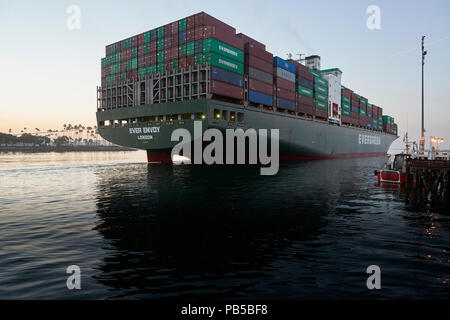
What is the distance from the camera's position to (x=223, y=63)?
45.1m

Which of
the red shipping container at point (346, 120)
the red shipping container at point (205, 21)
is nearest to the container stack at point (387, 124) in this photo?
the red shipping container at point (346, 120)

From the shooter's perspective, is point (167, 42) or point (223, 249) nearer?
point (223, 249)

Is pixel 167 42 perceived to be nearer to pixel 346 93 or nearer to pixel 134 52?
pixel 134 52

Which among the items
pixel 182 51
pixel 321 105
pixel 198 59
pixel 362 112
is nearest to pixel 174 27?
pixel 182 51

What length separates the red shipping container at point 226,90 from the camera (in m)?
43.2

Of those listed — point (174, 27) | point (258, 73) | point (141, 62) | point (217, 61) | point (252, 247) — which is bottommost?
point (252, 247)

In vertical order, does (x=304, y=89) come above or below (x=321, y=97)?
above

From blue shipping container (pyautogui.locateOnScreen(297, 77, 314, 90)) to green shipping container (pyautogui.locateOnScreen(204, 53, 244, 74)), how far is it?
71.3 feet

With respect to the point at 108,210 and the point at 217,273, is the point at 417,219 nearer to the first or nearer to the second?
the point at 217,273

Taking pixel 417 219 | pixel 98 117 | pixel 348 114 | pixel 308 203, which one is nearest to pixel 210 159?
pixel 98 117

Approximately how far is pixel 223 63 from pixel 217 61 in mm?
1414

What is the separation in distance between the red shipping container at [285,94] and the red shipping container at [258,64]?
13.5 ft

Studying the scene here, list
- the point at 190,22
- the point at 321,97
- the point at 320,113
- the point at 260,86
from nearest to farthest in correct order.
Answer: the point at 190,22 → the point at 260,86 → the point at 320,113 → the point at 321,97
